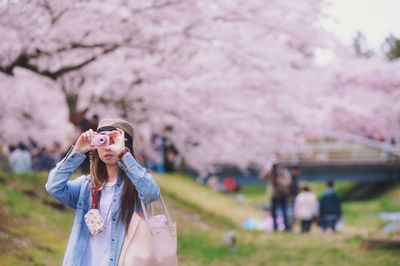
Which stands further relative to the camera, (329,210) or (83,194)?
(329,210)

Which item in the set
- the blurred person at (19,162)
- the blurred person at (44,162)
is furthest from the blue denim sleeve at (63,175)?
the blurred person at (44,162)

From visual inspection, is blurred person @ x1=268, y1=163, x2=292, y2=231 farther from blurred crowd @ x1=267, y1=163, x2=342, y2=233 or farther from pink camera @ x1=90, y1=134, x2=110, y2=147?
pink camera @ x1=90, y1=134, x2=110, y2=147

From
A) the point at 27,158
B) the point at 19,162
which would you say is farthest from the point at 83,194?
the point at 27,158

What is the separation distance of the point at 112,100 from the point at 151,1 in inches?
169

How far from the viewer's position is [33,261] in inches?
327

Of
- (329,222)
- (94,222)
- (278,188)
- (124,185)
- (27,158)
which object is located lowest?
(27,158)

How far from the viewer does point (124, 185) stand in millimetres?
4102

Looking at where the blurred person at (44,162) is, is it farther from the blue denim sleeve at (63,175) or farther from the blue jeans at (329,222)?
the blue denim sleeve at (63,175)

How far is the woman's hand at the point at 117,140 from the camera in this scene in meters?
4.01

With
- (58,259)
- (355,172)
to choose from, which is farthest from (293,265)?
(355,172)

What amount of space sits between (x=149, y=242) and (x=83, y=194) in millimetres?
491

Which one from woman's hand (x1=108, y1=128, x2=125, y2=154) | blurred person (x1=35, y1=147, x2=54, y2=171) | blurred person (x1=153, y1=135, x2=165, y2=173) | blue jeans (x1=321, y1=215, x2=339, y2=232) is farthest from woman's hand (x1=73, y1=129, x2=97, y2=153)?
blurred person (x1=153, y1=135, x2=165, y2=173)

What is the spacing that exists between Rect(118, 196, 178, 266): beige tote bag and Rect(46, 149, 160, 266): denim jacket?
0.05m

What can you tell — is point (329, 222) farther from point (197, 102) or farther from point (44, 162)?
point (44, 162)
